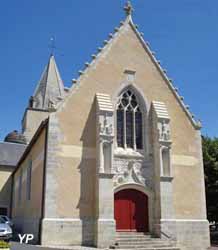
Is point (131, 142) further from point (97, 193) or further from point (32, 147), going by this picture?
point (32, 147)

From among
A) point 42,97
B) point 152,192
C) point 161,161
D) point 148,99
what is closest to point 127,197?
point 152,192

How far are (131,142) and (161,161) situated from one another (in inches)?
72.3

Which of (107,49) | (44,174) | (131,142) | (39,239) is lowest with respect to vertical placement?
(39,239)

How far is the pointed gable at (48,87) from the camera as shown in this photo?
132 ft

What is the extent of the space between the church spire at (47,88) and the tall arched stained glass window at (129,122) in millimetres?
22354

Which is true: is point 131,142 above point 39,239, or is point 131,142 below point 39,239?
above

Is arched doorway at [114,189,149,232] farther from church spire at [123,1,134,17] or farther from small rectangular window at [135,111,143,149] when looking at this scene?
church spire at [123,1,134,17]

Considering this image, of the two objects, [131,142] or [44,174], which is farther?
[131,142]

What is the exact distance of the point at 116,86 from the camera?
17.4m

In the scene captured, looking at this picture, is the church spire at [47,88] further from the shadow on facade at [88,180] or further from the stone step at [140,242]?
the stone step at [140,242]

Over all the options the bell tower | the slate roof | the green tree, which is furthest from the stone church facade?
the bell tower

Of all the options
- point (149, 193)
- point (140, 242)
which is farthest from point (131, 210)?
point (140, 242)

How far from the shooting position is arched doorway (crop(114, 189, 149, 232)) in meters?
16.0

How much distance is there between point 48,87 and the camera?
4103 centimetres
